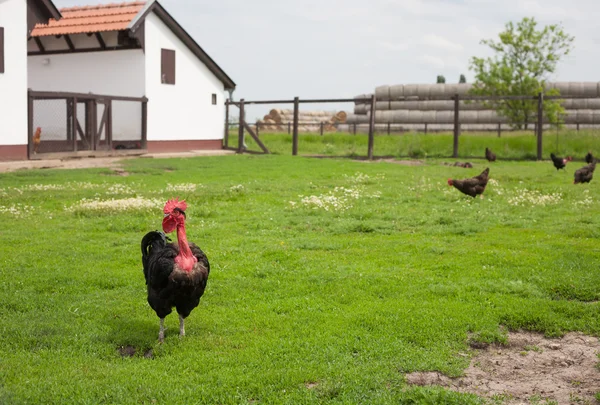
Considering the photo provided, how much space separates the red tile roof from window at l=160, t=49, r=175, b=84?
2.31m

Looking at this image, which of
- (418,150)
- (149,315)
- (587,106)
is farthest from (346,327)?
(587,106)

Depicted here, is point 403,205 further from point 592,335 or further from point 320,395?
point 320,395

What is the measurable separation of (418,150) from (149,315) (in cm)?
2532

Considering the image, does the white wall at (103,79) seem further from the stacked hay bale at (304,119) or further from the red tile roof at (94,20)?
the stacked hay bale at (304,119)

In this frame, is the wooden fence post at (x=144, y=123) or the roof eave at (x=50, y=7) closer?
the roof eave at (x=50, y=7)

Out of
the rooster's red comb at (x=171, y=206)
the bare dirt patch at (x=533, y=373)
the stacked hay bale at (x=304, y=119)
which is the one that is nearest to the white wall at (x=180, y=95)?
the stacked hay bale at (x=304, y=119)

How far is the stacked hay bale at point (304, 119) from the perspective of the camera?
5622 cm

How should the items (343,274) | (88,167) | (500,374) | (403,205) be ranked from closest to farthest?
(500,374)
(343,274)
(403,205)
(88,167)

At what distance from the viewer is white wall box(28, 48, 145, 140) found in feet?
101

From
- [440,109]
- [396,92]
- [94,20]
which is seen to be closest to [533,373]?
[94,20]

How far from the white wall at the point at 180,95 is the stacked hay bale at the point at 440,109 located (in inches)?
629

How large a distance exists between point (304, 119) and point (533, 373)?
5845 cm

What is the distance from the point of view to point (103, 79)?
31.5 m

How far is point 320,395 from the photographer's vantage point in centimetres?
512
